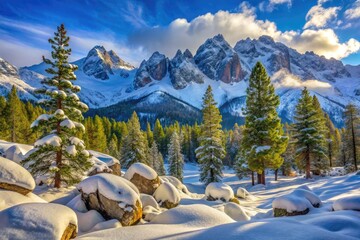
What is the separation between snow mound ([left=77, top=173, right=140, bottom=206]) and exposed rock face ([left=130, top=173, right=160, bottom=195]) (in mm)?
4571

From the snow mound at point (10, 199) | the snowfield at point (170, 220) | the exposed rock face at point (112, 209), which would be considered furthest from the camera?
the exposed rock face at point (112, 209)

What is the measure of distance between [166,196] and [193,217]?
5326 mm

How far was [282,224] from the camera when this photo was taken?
689 cm

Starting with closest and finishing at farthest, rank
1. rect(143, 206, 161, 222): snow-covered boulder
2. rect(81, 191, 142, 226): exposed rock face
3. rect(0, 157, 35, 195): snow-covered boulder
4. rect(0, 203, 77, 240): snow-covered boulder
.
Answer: rect(0, 203, 77, 240): snow-covered boulder < rect(0, 157, 35, 195): snow-covered boulder < rect(81, 191, 142, 226): exposed rock face < rect(143, 206, 161, 222): snow-covered boulder

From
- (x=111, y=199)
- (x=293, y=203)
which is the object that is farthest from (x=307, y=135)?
(x=111, y=199)

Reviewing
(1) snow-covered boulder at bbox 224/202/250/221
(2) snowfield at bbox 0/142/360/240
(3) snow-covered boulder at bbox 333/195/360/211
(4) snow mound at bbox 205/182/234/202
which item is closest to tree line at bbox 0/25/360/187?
(2) snowfield at bbox 0/142/360/240

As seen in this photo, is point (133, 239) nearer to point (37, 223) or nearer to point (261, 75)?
point (37, 223)

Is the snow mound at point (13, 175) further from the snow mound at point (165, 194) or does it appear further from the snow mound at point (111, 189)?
the snow mound at point (165, 194)

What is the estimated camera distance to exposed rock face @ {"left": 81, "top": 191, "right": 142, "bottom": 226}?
9.26m

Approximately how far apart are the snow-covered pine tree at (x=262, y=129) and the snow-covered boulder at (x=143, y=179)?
13970 millimetres

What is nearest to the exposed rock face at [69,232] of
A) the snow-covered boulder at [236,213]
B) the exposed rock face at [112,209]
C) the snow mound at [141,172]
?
the exposed rock face at [112,209]

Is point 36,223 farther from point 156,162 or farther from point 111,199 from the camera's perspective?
point 156,162

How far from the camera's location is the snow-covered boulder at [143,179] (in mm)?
14758

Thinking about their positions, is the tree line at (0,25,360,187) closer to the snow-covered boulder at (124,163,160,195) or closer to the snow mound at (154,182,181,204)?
the snow-covered boulder at (124,163,160,195)
